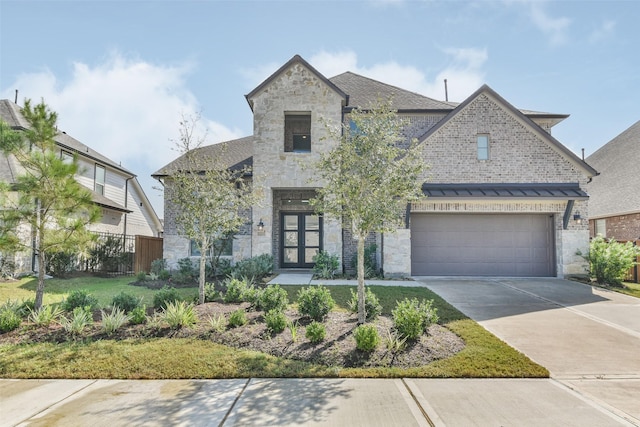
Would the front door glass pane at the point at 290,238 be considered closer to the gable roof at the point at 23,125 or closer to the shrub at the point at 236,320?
the shrub at the point at 236,320

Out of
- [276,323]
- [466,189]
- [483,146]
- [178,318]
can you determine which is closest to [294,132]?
[466,189]

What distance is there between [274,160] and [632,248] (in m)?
13.0

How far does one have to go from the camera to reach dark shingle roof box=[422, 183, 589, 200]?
39.1 ft

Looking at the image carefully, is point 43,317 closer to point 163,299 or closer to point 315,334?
point 163,299

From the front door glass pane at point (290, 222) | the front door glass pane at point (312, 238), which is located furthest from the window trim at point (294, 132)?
the front door glass pane at point (312, 238)

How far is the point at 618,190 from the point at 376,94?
14.5 meters

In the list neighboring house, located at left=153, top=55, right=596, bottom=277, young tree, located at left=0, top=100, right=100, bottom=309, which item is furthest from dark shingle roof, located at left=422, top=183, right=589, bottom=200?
young tree, located at left=0, top=100, right=100, bottom=309

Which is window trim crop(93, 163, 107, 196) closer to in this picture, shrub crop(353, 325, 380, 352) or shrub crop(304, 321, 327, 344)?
shrub crop(304, 321, 327, 344)

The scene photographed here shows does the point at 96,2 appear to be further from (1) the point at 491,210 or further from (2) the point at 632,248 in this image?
(2) the point at 632,248

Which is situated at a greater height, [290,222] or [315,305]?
[290,222]

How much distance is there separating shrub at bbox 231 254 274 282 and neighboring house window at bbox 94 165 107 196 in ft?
41.5

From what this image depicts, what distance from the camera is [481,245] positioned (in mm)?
12727

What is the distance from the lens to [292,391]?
402 cm

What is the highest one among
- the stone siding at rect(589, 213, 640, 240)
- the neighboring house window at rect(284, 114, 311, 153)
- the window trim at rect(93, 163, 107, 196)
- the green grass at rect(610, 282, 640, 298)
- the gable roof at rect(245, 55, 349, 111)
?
the gable roof at rect(245, 55, 349, 111)
